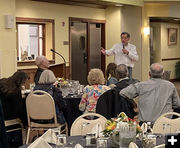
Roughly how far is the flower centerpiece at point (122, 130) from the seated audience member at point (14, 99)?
272 centimetres

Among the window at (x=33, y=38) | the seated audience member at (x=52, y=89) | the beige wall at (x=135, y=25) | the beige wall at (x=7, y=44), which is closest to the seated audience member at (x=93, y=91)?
the seated audience member at (x=52, y=89)

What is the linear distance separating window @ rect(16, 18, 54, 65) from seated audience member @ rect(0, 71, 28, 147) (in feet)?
12.7

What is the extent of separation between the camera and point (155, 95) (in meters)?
5.18

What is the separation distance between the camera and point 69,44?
1180 centimetres

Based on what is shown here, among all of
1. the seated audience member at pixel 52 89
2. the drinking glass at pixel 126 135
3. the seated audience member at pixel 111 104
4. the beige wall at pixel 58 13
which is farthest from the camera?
the beige wall at pixel 58 13

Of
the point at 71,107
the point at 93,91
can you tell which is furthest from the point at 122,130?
the point at 71,107

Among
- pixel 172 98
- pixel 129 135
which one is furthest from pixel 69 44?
pixel 129 135

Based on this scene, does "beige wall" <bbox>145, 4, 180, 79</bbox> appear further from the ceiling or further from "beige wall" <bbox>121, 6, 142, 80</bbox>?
the ceiling

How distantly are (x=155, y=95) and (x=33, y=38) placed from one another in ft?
20.5

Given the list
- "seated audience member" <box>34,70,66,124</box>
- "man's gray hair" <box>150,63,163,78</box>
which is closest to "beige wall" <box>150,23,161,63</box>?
"seated audience member" <box>34,70,66,124</box>

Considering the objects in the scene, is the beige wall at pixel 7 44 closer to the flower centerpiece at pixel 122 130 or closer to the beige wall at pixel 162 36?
the flower centerpiece at pixel 122 130

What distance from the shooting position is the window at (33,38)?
1036cm

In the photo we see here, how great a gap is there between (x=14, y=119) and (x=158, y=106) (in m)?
2.18

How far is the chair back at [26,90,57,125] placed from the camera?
5953 mm
